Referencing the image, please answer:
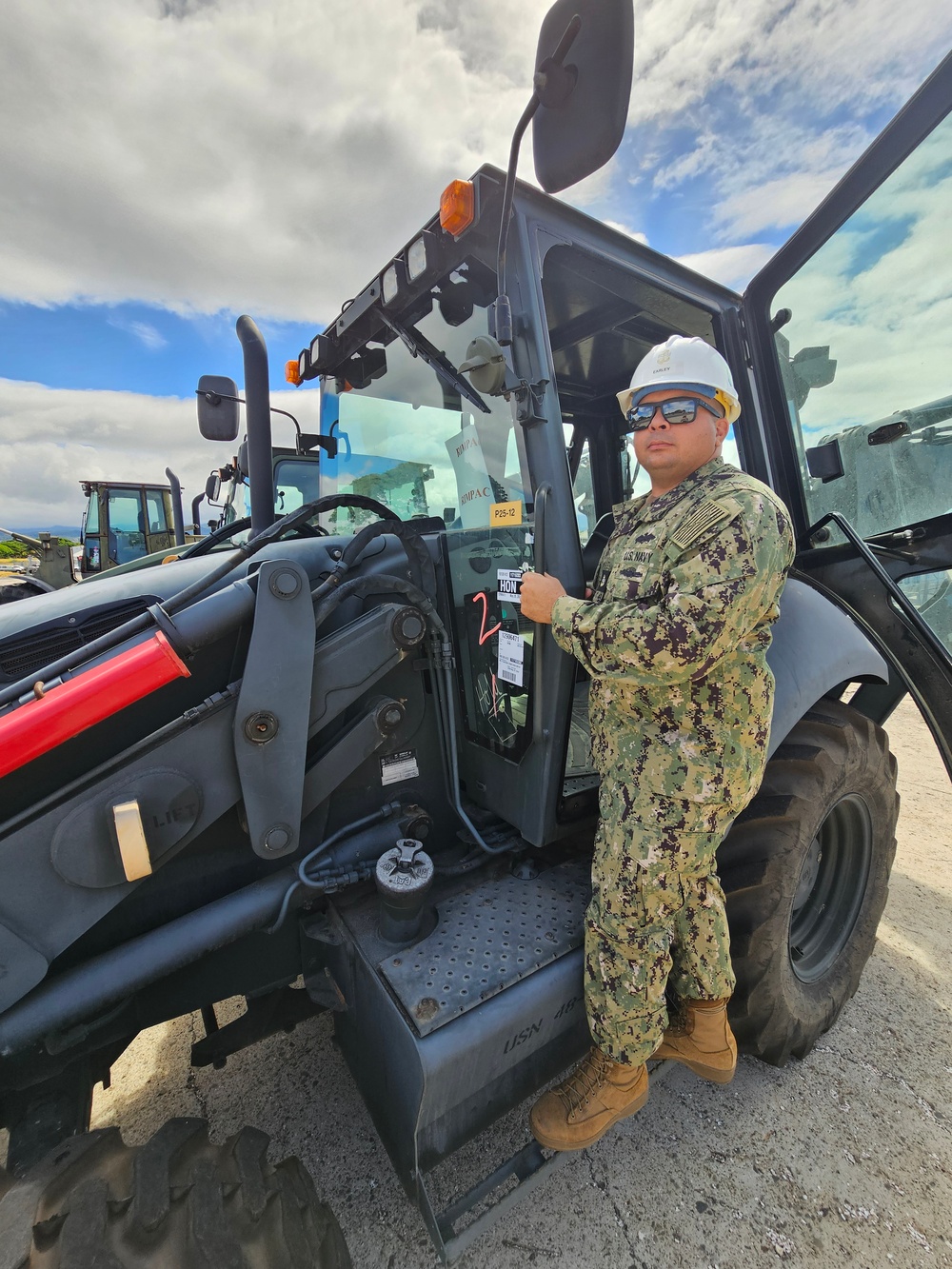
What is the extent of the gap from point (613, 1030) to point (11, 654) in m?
1.73

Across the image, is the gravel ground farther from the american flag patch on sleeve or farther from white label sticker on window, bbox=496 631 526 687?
the american flag patch on sleeve

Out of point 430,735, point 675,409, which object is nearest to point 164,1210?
point 430,735

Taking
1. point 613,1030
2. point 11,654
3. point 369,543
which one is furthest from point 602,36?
point 613,1030

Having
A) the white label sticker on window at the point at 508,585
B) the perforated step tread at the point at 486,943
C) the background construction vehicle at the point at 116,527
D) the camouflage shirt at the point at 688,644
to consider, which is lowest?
the perforated step tread at the point at 486,943

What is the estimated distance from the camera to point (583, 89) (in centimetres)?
118

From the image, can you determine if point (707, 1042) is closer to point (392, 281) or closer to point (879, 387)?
point (879, 387)

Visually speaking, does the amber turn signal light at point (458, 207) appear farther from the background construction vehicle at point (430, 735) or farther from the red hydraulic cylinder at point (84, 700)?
the red hydraulic cylinder at point (84, 700)

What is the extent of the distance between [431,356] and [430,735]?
1.22m

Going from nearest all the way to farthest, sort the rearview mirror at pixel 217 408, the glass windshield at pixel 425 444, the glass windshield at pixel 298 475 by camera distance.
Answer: the glass windshield at pixel 425 444 < the rearview mirror at pixel 217 408 < the glass windshield at pixel 298 475

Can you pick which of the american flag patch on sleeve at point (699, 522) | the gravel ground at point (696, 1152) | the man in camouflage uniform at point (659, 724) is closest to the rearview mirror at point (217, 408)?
the man in camouflage uniform at point (659, 724)

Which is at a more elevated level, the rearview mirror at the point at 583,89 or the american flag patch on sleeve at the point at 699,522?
the rearview mirror at the point at 583,89

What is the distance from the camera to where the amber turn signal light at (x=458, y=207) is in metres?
1.56

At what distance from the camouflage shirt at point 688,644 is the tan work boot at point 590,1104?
2.32 feet

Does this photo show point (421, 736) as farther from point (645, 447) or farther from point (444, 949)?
point (645, 447)
